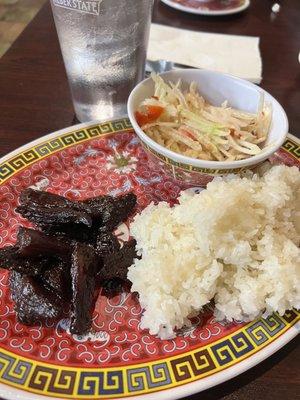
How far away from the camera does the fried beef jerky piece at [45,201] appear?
1072 millimetres

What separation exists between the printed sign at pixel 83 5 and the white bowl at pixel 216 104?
0.82 ft

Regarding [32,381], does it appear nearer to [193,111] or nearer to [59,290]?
[59,290]

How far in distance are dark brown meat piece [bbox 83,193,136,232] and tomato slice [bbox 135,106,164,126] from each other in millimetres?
236

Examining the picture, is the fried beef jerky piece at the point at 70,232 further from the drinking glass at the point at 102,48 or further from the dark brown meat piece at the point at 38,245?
the drinking glass at the point at 102,48

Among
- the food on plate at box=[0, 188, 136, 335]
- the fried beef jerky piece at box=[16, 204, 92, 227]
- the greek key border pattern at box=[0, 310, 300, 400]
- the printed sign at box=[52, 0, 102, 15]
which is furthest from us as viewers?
the printed sign at box=[52, 0, 102, 15]

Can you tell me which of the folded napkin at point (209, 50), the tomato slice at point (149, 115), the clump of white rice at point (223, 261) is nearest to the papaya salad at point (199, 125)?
the tomato slice at point (149, 115)

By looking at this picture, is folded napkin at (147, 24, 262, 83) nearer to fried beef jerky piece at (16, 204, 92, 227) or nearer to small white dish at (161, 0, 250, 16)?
small white dish at (161, 0, 250, 16)

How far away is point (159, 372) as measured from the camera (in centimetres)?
83

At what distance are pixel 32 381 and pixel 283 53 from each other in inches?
67.5

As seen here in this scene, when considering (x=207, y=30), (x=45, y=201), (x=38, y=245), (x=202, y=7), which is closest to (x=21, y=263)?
(x=38, y=245)

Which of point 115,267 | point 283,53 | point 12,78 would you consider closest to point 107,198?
point 115,267

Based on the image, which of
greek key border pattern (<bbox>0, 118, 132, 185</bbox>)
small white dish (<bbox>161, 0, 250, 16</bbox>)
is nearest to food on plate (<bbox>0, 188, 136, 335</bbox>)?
greek key border pattern (<bbox>0, 118, 132, 185</bbox>)

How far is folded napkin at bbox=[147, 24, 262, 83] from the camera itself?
176 centimetres

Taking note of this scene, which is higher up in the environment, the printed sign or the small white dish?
the printed sign
